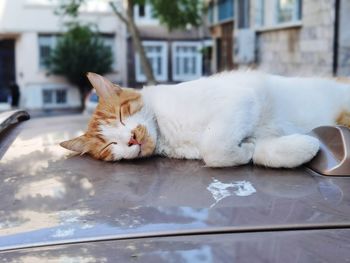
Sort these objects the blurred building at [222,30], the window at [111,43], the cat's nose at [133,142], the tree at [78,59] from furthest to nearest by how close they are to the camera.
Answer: the window at [111,43]
the tree at [78,59]
the blurred building at [222,30]
the cat's nose at [133,142]

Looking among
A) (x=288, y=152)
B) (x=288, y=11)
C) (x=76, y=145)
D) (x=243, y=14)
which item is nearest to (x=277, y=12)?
(x=288, y=11)

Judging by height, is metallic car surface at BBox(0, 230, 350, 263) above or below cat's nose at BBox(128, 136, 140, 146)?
below

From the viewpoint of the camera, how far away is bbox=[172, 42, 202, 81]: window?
84.7 feet

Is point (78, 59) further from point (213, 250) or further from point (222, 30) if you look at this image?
point (213, 250)

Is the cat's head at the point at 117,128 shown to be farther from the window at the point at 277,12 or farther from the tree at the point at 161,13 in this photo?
the tree at the point at 161,13

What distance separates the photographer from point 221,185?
1449 millimetres

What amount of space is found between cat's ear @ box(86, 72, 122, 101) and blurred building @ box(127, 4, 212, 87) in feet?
74.9

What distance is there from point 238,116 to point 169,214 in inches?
30.4

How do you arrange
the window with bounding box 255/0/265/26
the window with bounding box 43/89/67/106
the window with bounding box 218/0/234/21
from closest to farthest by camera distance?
the window with bounding box 255/0/265/26 < the window with bounding box 218/0/234/21 < the window with bounding box 43/89/67/106

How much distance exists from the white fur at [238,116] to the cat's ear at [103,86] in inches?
5.0

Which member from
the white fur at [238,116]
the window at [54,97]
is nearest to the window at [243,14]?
the window at [54,97]

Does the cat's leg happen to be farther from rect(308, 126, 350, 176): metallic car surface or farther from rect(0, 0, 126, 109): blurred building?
rect(0, 0, 126, 109): blurred building

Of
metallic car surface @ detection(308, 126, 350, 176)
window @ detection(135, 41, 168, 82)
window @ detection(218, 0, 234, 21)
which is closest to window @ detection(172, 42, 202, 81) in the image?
window @ detection(135, 41, 168, 82)

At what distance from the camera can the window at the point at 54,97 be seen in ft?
80.6
